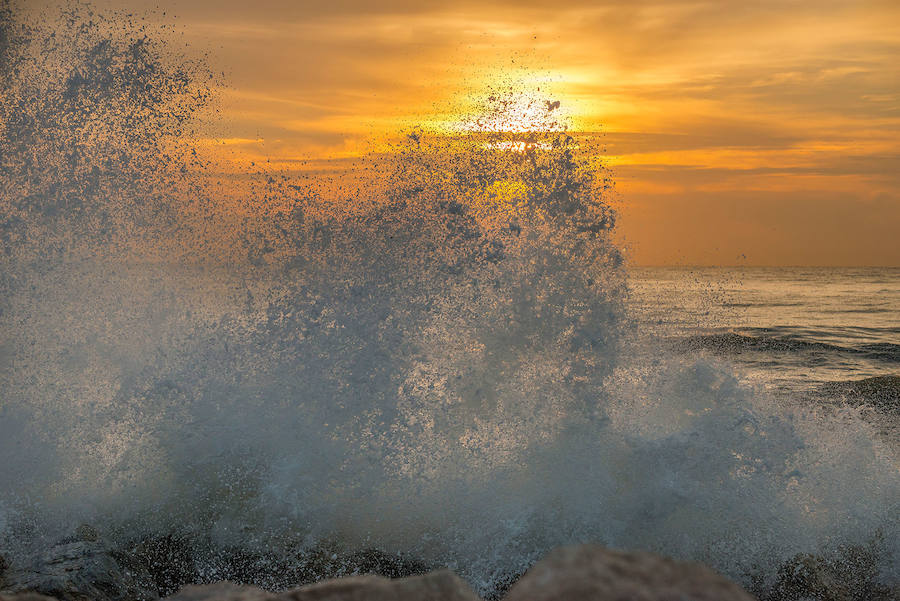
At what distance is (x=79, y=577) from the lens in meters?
4.24

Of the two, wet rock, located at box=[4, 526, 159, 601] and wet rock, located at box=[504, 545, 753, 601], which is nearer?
wet rock, located at box=[504, 545, 753, 601]

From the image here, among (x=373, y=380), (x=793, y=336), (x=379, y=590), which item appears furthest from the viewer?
(x=793, y=336)

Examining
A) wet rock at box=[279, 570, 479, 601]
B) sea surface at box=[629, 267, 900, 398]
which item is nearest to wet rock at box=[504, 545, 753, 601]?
wet rock at box=[279, 570, 479, 601]

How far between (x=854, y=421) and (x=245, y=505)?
6219 mm

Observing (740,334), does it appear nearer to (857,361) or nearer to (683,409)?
(857,361)

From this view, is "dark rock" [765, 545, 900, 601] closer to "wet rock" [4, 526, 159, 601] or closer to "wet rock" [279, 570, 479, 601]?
"wet rock" [279, 570, 479, 601]

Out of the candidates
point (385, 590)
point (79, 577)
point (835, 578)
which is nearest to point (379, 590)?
point (385, 590)

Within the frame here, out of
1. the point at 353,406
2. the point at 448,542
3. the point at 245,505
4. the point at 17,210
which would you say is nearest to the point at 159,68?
the point at 17,210

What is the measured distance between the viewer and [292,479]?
6.36m

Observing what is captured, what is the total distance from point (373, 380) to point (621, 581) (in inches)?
227

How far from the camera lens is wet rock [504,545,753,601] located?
1.35 metres

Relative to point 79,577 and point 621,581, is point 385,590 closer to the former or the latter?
point 621,581

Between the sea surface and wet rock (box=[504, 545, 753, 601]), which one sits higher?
wet rock (box=[504, 545, 753, 601])

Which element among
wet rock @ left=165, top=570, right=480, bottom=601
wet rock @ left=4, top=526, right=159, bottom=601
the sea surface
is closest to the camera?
wet rock @ left=165, top=570, right=480, bottom=601
